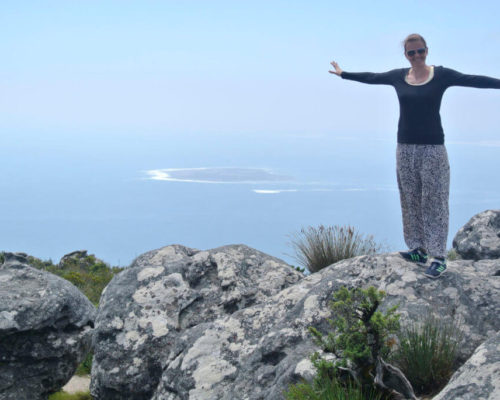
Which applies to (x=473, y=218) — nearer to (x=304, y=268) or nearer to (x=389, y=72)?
(x=304, y=268)

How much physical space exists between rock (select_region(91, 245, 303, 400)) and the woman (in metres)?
1.87

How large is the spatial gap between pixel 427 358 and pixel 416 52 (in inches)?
151

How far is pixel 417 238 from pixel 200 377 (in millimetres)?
3211

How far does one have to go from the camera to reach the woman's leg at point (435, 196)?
7473mm

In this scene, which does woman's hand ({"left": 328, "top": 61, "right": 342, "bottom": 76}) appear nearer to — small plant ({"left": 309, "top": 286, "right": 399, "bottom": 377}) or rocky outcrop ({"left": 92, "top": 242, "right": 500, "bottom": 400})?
rocky outcrop ({"left": 92, "top": 242, "right": 500, "bottom": 400})

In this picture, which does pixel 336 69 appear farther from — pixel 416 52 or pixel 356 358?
pixel 356 358

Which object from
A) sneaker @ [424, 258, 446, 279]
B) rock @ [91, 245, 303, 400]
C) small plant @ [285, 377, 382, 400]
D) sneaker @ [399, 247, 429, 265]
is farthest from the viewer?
rock @ [91, 245, 303, 400]

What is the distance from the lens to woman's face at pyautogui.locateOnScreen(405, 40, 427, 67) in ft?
24.8

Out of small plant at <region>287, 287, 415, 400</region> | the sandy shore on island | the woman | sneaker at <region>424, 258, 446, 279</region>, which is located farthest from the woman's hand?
the sandy shore on island

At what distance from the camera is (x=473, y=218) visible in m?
15.8

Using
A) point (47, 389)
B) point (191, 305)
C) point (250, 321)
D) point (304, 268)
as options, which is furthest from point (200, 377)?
point (304, 268)

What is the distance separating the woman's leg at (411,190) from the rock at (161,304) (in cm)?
166

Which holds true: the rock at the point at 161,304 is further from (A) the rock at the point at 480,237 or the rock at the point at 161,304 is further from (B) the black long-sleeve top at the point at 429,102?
(A) the rock at the point at 480,237

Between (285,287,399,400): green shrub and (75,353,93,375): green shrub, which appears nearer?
(285,287,399,400): green shrub
